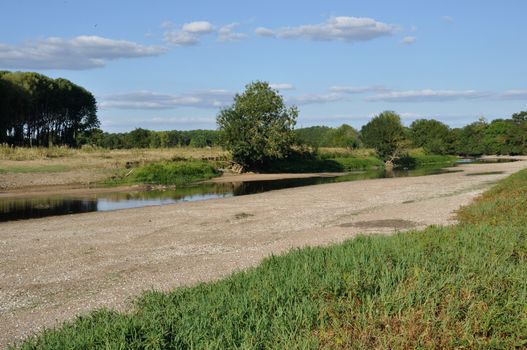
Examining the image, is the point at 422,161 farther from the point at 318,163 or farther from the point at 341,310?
the point at 341,310

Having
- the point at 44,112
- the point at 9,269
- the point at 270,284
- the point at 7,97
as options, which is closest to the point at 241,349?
the point at 270,284

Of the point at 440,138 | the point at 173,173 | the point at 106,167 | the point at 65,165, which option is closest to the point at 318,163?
the point at 173,173

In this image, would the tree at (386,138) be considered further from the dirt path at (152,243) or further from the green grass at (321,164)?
the dirt path at (152,243)

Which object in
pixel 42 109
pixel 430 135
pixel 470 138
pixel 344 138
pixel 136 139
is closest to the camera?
pixel 42 109

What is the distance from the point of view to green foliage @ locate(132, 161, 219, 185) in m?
52.7

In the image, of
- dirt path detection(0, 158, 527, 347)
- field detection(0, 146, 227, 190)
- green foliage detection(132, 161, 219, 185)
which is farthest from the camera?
green foliage detection(132, 161, 219, 185)

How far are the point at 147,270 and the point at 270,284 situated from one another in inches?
268

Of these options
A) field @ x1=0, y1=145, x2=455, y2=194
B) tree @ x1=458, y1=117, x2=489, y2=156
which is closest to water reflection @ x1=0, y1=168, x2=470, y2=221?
field @ x1=0, y1=145, x2=455, y2=194

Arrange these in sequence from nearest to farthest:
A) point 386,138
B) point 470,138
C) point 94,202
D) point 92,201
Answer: point 94,202 → point 92,201 → point 386,138 → point 470,138

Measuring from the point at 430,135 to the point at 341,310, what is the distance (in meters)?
137

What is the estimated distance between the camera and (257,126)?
214 ft

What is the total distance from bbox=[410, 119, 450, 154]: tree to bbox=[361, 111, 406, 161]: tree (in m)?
31.8

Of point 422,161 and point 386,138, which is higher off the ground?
point 386,138

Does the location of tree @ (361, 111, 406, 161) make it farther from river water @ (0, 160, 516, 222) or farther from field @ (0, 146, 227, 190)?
river water @ (0, 160, 516, 222)
